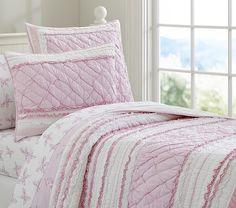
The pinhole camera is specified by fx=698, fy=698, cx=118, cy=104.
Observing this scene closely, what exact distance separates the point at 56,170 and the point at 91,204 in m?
0.21

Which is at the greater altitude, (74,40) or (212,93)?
(74,40)

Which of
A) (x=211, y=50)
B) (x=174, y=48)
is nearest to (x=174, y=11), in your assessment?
(x=174, y=48)

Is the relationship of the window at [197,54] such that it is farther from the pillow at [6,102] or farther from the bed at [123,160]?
the pillow at [6,102]

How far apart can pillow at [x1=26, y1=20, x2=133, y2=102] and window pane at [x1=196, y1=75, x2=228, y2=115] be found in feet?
2.43

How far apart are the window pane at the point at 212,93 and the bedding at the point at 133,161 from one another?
96 centimetres

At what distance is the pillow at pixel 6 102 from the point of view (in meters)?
3.17

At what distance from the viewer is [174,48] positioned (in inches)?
163

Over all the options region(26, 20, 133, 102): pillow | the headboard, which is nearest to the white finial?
the headboard

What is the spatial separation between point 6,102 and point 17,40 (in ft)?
2.57

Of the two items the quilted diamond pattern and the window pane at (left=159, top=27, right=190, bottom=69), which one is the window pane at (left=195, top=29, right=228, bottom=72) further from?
the quilted diamond pattern

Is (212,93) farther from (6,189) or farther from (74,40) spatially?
(6,189)

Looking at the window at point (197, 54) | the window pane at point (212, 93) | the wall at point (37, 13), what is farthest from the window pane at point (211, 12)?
the wall at point (37, 13)

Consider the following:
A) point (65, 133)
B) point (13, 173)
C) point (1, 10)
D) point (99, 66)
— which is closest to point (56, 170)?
point (65, 133)

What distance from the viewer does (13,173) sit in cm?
296
